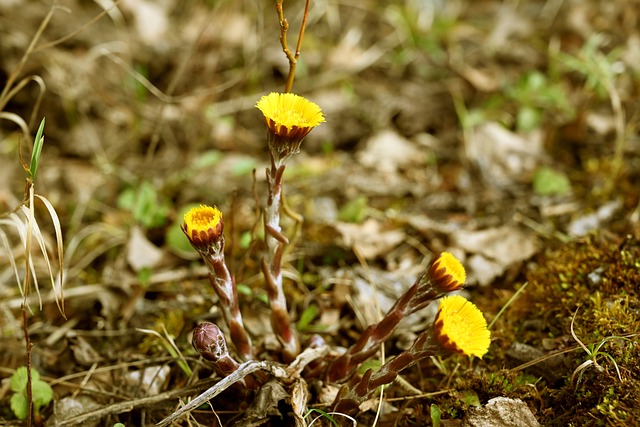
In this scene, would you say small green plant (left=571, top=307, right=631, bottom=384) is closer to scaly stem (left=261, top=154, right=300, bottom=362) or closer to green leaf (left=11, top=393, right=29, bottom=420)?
scaly stem (left=261, top=154, right=300, bottom=362)

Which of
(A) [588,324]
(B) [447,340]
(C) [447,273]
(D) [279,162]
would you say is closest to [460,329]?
(B) [447,340]

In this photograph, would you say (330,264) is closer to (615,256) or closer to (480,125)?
(615,256)

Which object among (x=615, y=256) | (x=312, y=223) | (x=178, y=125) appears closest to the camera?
(x=615, y=256)

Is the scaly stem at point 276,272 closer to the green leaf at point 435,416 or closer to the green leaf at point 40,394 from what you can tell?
the green leaf at point 435,416

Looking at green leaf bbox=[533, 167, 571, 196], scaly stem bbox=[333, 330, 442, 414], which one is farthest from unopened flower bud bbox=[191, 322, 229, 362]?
green leaf bbox=[533, 167, 571, 196]

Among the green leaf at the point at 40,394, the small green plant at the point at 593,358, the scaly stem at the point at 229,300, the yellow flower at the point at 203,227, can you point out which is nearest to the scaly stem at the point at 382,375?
the scaly stem at the point at 229,300

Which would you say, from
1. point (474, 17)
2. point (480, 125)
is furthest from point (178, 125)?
point (474, 17)

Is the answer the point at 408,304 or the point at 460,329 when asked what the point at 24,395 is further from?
the point at 460,329
